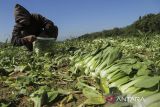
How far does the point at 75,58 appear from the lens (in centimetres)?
689

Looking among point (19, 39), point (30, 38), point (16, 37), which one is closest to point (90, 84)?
point (30, 38)

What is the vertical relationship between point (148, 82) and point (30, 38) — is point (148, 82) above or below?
below

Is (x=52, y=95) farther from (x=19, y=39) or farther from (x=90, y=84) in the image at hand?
(x=19, y=39)

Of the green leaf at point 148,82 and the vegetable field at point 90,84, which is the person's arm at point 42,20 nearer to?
the vegetable field at point 90,84

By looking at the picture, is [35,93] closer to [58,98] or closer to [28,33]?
[58,98]

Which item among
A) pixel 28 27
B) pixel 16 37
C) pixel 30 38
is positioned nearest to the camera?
pixel 30 38

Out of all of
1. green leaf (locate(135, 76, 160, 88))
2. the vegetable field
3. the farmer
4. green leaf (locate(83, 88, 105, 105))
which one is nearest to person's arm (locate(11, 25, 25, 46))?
the farmer

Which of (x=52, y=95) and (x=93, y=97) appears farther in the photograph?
(x=52, y=95)

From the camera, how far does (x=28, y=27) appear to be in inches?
382

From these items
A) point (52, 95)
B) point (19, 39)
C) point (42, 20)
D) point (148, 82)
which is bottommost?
point (52, 95)

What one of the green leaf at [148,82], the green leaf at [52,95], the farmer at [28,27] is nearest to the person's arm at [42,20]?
the farmer at [28,27]

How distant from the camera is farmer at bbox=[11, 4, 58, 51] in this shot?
941 cm

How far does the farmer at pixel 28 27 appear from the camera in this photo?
941 centimetres

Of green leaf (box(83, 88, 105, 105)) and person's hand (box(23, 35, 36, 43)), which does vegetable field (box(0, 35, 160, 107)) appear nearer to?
green leaf (box(83, 88, 105, 105))
